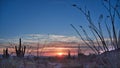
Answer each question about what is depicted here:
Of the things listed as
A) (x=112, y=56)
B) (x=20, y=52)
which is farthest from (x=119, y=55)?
(x=20, y=52)

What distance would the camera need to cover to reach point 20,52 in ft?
49.4

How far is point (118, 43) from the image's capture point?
593 cm

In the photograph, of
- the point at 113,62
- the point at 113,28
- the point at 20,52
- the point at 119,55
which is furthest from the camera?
the point at 20,52

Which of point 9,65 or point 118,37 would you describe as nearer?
point 118,37

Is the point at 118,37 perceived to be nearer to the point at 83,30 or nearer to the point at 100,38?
the point at 100,38

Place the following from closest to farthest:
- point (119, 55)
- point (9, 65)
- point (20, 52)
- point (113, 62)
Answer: point (113, 62)
point (119, 55)
point (9, 65)
point (20, 52)

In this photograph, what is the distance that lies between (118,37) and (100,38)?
1.28 ft

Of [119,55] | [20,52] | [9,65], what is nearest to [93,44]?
[119,55]

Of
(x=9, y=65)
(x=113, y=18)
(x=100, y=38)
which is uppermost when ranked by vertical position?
(x=113, y=18)

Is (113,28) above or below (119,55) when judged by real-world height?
above

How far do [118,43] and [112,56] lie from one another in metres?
0.42

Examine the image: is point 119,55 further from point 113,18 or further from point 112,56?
point 113,18

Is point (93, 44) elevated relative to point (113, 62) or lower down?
elevated

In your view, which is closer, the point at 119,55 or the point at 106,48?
the point at 106,48
